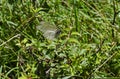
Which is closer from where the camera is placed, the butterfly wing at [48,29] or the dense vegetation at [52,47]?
the dense vegetation at [52,47]

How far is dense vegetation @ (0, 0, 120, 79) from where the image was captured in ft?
7.93

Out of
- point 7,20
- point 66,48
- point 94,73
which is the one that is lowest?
point 94,73

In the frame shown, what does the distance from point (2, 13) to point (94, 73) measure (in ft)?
2.54

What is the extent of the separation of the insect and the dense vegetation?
0.04 metres

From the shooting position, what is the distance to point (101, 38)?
2.59m

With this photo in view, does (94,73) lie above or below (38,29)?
below

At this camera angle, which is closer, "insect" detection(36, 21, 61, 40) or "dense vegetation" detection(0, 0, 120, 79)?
"dense vegetation" detection(0, 0, 120, 79)

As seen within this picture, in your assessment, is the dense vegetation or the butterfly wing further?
the butterfly wing

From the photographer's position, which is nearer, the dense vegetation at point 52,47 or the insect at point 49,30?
the dense vegetation at point 52,47

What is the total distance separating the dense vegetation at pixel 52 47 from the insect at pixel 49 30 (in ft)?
0.13

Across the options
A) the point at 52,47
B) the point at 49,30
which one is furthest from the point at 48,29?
the point at 52,47

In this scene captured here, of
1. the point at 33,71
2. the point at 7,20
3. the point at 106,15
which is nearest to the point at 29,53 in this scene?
the point at 33,71

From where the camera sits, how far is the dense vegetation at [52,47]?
2416mm

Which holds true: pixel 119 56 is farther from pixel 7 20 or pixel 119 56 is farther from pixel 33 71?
pixel 7 20
